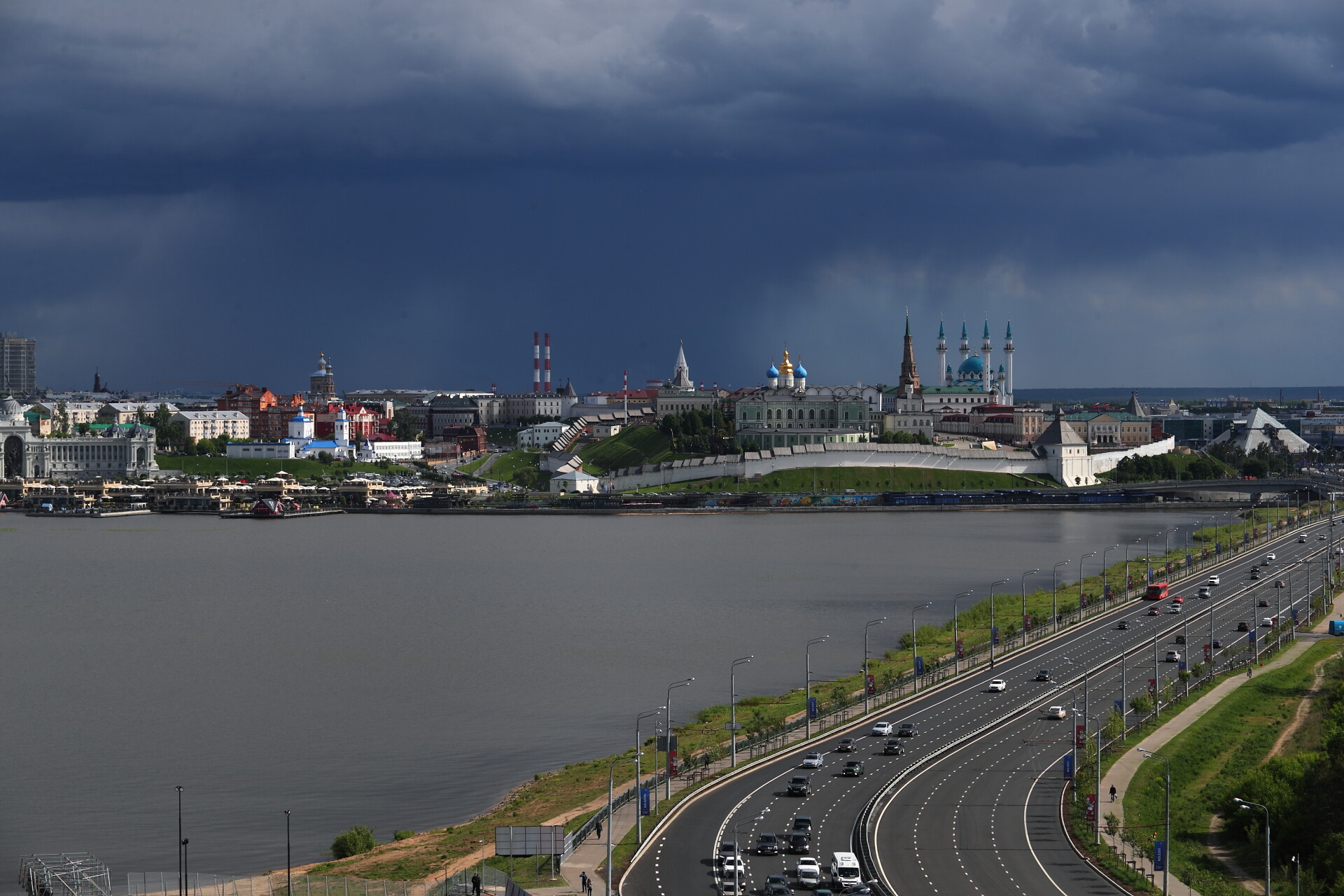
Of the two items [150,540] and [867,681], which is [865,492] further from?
[867,681]

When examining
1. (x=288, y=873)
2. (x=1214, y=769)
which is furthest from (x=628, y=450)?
(x=288, y=873)

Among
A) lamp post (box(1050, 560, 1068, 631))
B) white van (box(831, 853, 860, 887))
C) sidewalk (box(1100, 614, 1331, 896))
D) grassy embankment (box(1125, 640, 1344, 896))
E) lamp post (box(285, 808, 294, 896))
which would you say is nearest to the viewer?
white van (box(831, 853, 860, 887))

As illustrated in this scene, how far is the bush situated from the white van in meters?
6.87

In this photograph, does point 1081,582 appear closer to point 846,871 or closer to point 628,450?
point 846,871

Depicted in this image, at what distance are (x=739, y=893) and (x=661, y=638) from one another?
73.2 ft

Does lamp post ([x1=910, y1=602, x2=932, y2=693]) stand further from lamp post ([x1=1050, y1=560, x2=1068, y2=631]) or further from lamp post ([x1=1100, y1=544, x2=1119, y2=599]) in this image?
lamp post ([x1=1100, y1=544, x2=1119, y2=599])

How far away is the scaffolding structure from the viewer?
18562mm

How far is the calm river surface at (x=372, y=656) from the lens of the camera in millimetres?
24109

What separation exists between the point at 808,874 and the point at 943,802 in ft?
13.9

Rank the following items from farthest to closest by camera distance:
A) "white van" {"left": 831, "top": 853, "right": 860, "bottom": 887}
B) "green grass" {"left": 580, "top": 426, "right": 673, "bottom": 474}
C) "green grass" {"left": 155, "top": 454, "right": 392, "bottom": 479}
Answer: "green grass" {"left": 155, "top": 454, "right": 392, "bottom": 479}, "green grass" {"left": 580, "top": 426, "right": 673, "bottom": 474}, "white van" {"left": 831, "top": 853, "right": 860, "bottom": 887}

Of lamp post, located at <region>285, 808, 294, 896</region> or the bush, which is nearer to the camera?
lamp post, located at <region>285, 808, 294, 896</region>

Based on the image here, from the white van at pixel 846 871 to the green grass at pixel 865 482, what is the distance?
7735 centimetres

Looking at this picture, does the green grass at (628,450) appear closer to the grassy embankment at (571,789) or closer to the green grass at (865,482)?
the green grass at (865,482)

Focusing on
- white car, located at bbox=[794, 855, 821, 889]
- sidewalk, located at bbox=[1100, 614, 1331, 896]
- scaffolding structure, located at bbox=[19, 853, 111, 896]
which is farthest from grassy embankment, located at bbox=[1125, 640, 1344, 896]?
scaffolding structure, located at bbox=[19, 853, 111, 896]
